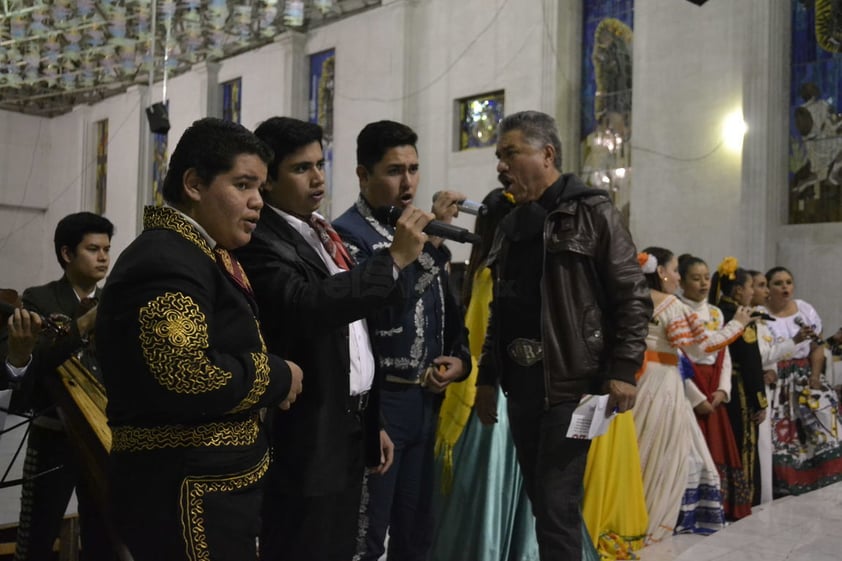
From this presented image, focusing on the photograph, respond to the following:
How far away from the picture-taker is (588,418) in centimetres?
264

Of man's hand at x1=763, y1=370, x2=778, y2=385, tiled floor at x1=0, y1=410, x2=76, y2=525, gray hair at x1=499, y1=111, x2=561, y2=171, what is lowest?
tiled floor at x1=0, y1=410, x2=76, y2=525

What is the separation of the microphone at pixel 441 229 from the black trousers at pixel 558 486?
76 centimetres

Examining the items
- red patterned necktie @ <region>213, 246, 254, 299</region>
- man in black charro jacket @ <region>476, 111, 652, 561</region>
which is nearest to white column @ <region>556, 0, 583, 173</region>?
man in black charro jacket @ <region>476, 111, 652, 561</region>

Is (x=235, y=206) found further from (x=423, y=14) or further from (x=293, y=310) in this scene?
(x=423, y=14)

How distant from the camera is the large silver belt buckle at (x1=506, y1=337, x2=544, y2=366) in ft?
9.20

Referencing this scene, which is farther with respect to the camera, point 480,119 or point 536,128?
point 480,119

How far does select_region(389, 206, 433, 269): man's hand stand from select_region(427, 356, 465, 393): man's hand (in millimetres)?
→ 824

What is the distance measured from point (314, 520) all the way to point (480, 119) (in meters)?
11.1

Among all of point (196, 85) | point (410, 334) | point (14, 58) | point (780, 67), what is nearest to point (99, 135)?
point (196, 85)

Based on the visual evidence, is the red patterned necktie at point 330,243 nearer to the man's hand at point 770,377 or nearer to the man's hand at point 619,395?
the man's hand at point 619,395

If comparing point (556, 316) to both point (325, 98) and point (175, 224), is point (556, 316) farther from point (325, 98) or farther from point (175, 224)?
point (325, 98)

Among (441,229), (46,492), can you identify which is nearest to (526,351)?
(441,229)

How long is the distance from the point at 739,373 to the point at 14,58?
13173 millimetres

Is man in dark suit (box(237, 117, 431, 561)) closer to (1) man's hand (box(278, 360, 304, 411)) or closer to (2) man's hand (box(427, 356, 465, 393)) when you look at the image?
(1) man's hand (box(278, 360, 304, 411))
